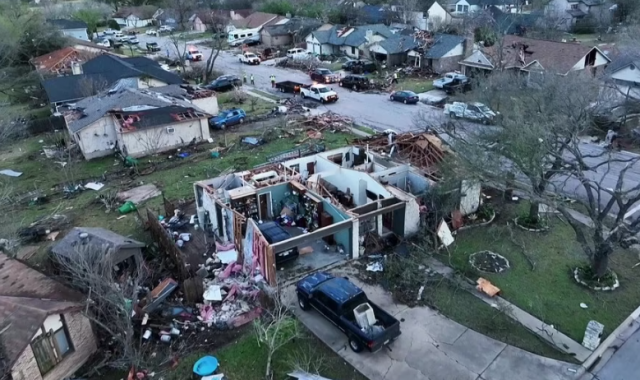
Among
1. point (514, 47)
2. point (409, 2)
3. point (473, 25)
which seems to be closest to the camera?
point (514, 47)

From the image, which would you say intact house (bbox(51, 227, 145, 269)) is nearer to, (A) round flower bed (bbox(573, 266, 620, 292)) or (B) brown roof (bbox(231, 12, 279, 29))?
(A) round flower bed (bbox(573, 266, 620, 292))

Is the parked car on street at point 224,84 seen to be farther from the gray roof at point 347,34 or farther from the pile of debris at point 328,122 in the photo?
the gray roof at point 347,34

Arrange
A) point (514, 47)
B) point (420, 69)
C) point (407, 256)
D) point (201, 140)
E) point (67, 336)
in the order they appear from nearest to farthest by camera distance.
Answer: point (67, 336), point (407, 256), point (201, 140), point (514, 47), point (420, 69)

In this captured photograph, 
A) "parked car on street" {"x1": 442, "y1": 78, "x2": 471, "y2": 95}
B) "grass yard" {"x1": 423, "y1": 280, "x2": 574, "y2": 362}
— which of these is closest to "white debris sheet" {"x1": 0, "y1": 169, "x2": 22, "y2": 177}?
"grass yard" {"x1": 423, "y1": 280, "x2": 574, "y2": 362}

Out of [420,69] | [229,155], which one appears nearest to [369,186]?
[229,155]

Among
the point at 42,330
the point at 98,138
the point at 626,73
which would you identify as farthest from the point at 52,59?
the point at 626,73

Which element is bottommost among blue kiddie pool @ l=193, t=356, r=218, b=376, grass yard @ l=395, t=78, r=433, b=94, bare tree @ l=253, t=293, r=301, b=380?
grass yard @ l=395, t=78, r=433, b=94

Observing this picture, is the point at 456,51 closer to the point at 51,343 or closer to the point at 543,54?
the point at 543,54

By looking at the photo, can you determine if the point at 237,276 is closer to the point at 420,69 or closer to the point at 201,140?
the point at 201,140
